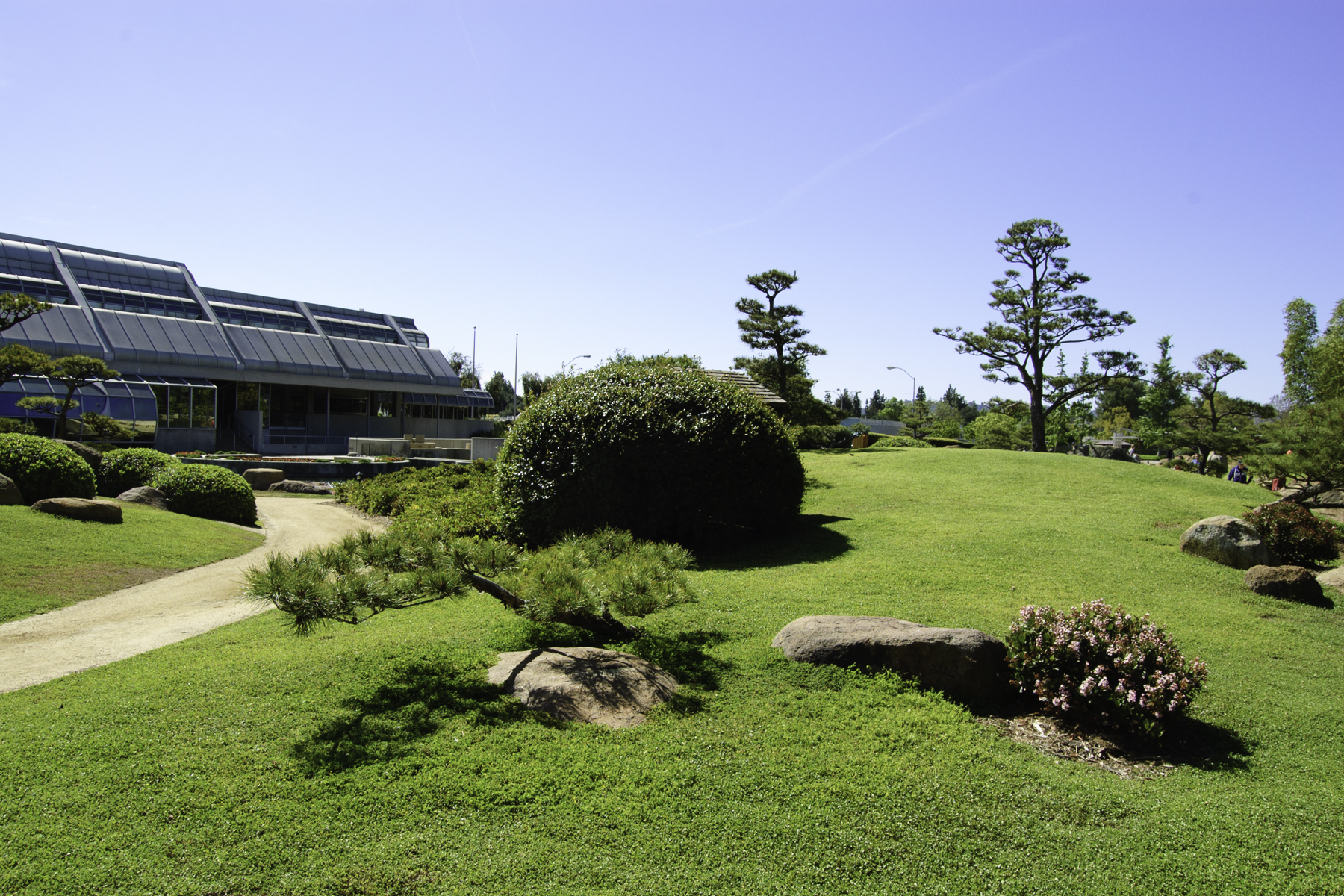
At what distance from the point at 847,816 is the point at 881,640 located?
218cm

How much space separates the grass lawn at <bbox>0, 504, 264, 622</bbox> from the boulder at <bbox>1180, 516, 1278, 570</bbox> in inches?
587

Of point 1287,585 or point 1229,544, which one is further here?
point 1229,544

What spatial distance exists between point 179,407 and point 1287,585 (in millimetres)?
33392

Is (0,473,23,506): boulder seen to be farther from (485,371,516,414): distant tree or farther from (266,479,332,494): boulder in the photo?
(485,371,516,414): distant tree

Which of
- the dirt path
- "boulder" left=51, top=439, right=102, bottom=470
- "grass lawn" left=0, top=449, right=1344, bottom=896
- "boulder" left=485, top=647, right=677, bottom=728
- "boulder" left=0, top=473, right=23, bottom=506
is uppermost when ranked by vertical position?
"boulder" left=51, top=439, right=102, bottom=470

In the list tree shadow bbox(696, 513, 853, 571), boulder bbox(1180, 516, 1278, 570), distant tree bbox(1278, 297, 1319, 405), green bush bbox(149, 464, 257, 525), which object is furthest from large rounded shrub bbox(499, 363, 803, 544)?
distant tree bbox(1278, 297, 1319, 405)

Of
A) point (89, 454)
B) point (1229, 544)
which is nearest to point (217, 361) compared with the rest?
A: point (89, 454)

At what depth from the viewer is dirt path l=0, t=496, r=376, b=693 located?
6.84 m

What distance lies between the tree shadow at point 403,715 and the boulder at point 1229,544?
32.9 feet

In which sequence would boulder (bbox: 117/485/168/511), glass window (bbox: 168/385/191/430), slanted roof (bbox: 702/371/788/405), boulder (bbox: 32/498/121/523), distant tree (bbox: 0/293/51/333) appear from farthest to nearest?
glass window (bbox: 168/385/191/430) → slanted roof (bbox: 702/371/788/405) → distant tree (bbox: 0/293/51/333) → boulder (bbox: 117/485/168/511) → boulder (bbox: 32/498/121/523)

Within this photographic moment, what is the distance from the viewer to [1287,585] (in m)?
9.18

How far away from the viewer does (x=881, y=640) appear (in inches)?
246

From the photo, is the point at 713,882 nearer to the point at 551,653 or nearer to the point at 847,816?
the point at 847,816

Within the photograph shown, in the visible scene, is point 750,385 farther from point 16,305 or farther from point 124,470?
point 16,305
